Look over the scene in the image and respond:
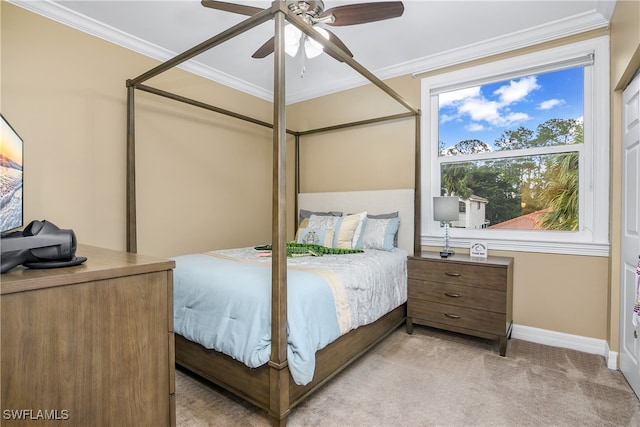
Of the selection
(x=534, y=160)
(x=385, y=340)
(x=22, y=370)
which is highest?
(x=534, y=160)

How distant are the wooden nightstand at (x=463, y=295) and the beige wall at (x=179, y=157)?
1.73ft

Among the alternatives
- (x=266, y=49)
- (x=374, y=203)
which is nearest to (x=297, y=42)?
(x=266, y=49)

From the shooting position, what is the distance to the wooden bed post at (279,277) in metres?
1.54

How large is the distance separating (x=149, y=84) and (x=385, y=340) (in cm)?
323

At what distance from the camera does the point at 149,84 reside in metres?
3.01

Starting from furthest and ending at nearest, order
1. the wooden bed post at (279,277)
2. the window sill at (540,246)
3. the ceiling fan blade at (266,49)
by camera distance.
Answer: the window sill at (540,246)
the ceiling fan blade at (266,49)
the wooden bed post at (279,277)

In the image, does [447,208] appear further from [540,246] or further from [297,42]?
[297,42]

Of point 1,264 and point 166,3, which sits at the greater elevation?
point 166,3

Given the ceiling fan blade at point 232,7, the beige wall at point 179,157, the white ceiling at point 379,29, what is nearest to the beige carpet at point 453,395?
the beige wall at point 179,157

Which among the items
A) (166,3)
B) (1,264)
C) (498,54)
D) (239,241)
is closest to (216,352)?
(1,264)

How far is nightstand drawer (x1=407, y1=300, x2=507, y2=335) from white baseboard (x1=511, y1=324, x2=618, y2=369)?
1.77 feet

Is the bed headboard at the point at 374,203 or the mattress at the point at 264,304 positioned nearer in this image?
the mattress at the point at 264,304

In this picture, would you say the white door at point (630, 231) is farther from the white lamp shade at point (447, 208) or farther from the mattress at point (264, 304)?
the mattress at point (264, 304)

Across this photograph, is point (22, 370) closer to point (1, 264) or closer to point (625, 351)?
point (1, 264)
